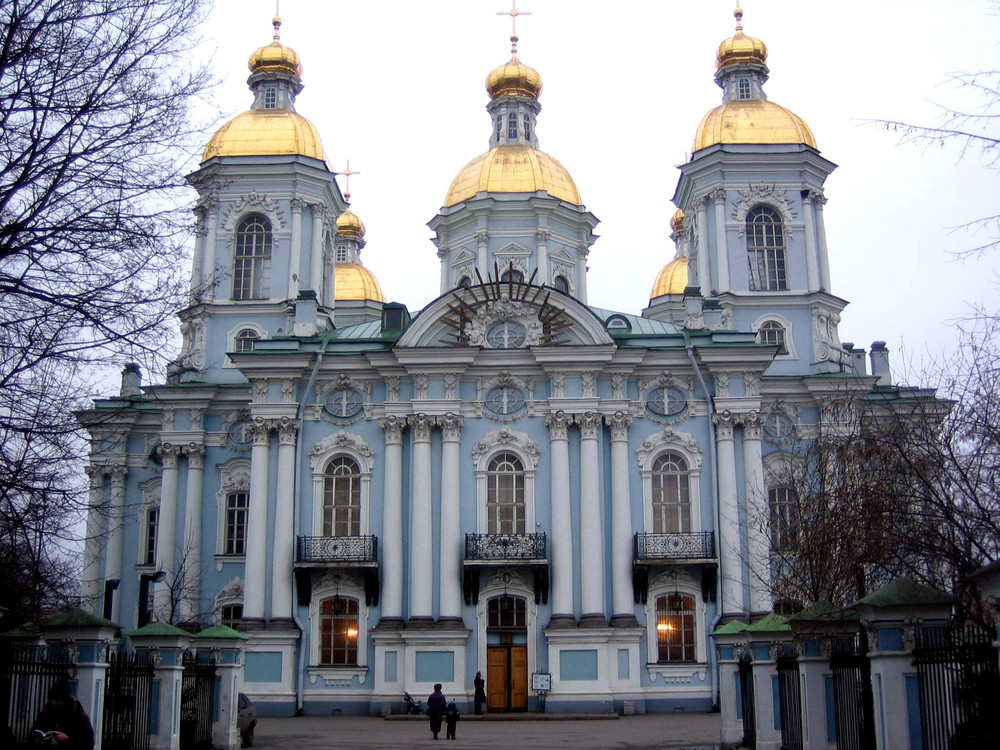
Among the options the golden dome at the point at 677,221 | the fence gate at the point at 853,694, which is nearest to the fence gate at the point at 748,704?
the fence gate at the point at 853,694

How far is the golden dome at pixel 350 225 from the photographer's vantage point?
55.8 m

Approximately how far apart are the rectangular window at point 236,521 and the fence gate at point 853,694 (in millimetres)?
21911

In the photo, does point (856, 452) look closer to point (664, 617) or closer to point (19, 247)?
point (664, 617)

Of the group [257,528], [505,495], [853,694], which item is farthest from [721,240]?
[853,694]

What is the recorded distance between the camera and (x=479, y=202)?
3916 cm

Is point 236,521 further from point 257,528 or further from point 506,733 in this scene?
point 506,733

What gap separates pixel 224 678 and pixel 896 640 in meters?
11.1

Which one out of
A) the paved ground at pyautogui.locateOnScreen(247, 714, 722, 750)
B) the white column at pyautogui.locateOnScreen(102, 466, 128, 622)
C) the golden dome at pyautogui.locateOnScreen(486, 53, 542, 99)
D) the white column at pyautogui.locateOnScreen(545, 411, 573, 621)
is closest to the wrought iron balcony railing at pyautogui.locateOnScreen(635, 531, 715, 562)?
the white column at pyautogui.locateOnScreen(545, 411, 573, 621)

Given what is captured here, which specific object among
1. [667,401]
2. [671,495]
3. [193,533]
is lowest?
[193,533]

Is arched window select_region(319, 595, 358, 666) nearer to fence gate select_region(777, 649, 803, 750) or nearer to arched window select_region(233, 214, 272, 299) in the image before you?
arched window select_region(233, 214, 272, 299)

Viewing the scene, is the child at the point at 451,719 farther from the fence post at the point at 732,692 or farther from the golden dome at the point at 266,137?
the golden dome at the point at 266,137

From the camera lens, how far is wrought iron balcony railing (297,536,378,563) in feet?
103

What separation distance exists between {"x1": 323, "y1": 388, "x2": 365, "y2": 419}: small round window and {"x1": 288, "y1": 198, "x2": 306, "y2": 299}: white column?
4932mm

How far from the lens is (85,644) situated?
48.8ft
